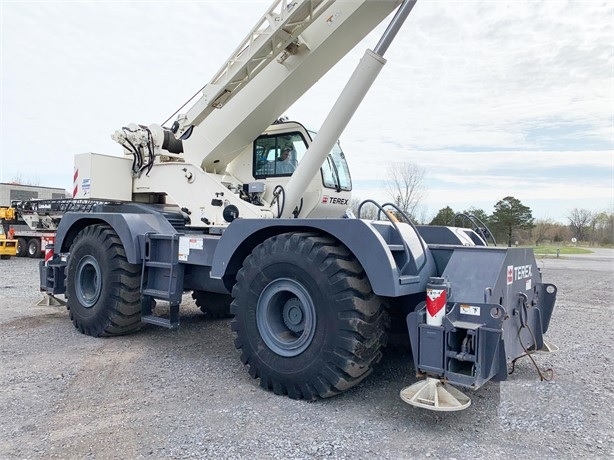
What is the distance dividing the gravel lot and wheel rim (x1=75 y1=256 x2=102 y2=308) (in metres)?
0.69

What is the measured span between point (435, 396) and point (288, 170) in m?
3.72

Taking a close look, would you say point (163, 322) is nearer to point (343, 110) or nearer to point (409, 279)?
point (409, 279)

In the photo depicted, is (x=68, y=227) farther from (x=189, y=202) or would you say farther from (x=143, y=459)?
(x=143, y=459)

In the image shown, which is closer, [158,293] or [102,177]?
[158,293]

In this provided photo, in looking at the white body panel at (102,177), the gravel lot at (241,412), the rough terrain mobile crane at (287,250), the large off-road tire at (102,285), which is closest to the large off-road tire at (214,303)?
the rough terrain mobile crane at (287,250)

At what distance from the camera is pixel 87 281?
263 inches

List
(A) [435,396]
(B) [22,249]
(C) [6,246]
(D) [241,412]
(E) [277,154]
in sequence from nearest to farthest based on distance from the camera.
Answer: (A) [435,396] → (D) [241,412] → (E) [277,154] → (C) [6,246] → (B) [22,249]

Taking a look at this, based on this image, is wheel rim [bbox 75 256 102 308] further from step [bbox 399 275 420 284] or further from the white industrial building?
the white industrial building

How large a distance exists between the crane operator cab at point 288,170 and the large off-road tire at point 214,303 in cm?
192

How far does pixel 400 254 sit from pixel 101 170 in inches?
187

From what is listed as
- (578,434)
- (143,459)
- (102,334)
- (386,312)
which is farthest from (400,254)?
(102,334)

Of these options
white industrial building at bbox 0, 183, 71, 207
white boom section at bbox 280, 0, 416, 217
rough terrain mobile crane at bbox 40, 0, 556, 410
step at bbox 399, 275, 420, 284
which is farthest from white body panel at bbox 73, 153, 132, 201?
white industrial building at bbox 0, 183, 71, 207

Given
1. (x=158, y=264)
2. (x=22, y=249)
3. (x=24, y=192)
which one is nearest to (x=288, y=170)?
(x=158, y=264)

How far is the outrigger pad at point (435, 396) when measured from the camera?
3.47 m
